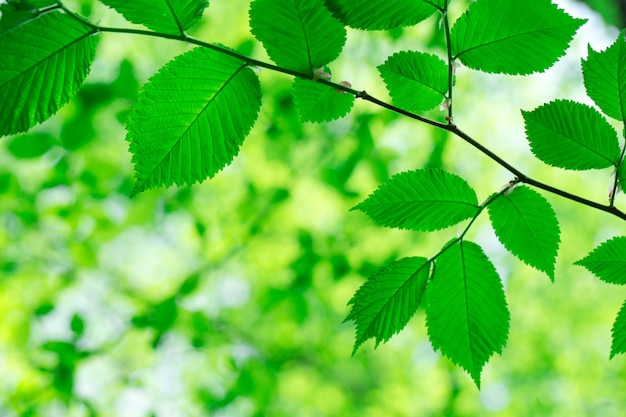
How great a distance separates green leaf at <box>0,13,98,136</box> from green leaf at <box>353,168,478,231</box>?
0.35 m

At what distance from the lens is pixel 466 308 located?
0.66 m

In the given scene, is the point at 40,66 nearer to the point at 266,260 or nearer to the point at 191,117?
Answer: the point at 191,117

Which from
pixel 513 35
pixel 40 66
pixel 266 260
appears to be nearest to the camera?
pixel 40 66

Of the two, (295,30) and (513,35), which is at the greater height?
(513,35)

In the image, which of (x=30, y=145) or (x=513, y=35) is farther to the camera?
(x=30, y=145)

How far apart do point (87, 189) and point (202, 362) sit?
234 centimetres

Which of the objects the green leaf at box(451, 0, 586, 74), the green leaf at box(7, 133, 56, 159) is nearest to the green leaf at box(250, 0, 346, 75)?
the green leaf at box(451, 0, 586, 74)

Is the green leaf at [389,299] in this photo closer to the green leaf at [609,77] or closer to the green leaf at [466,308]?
the green leaf at [466,308]

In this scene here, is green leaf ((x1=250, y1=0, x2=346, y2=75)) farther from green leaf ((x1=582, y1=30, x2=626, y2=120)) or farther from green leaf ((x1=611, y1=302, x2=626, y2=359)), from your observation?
green leaf ((x1=611, y1=302, x2=626, y2=359))

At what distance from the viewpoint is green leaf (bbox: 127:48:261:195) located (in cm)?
51

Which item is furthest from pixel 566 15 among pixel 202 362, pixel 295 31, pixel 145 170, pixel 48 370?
pixel 202 362

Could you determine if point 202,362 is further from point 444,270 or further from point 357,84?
point 444,270

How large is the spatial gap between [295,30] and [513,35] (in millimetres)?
256

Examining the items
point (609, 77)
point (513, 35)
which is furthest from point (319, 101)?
point (609, 77)
